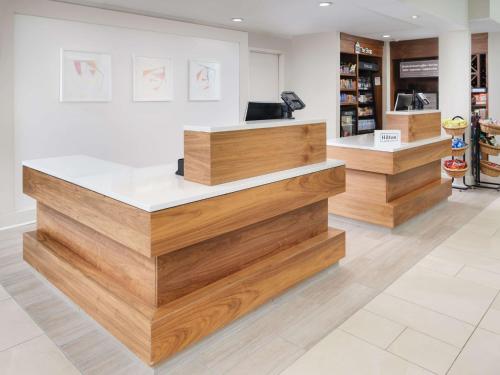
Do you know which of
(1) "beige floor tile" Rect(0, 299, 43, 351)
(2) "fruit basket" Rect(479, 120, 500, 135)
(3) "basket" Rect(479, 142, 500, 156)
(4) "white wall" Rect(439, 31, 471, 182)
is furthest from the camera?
(4) "white wall" Rect(439, 31, 471, 182)

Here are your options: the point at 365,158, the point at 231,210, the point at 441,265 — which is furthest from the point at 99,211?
the point at 365,158

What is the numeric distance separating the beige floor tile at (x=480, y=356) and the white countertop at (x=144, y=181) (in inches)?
52.3

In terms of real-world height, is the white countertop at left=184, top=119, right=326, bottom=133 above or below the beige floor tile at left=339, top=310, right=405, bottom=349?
above

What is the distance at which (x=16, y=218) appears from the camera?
4418 mm

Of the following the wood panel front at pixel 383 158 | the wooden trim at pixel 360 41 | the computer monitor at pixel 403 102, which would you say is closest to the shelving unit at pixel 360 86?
the wooden trim at pixel 360 41

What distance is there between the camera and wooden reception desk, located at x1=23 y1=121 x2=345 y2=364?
1.98 meters

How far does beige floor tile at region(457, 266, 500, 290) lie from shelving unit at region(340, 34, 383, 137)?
463 cm

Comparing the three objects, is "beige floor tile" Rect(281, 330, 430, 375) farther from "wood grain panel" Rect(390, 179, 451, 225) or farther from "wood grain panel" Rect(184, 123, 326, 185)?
"wood grain panel" Rect(390, 179, 451, 225)

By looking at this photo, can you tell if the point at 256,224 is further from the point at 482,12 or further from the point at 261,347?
the point at 482,12

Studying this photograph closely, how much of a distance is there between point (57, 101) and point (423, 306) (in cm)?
407

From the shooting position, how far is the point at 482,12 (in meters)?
5.80

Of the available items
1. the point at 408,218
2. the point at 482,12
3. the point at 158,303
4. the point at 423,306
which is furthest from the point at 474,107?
the point at 158,303

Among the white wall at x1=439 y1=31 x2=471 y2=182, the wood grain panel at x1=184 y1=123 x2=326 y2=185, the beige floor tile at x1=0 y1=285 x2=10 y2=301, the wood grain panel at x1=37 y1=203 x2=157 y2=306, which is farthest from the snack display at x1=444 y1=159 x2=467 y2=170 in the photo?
the beige floor tile at x1=0 y1=285 x2=10 y2=301

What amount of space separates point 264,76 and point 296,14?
1902mm
